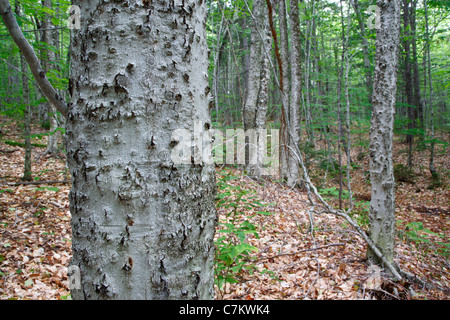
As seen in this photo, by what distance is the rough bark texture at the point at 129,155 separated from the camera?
0.87 meters

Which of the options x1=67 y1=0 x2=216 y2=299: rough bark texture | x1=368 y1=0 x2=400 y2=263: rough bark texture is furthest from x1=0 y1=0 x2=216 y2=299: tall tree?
x1=368 y1=0 x2=400 y2=263: rough bark texture

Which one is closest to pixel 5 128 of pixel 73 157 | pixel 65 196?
pixel 65 196

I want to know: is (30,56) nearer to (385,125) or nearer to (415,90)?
(385,125)

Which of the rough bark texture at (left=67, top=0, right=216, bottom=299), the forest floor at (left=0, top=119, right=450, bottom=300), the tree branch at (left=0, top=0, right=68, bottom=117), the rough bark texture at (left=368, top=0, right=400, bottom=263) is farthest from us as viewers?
the rough bark texture at (left=368, top=0, right=400, bottom=263)

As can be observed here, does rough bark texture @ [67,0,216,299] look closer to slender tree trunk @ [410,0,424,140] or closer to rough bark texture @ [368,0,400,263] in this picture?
rough bark texture @ [368,0,400,263]

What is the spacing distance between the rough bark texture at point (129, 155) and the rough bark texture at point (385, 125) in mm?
3048

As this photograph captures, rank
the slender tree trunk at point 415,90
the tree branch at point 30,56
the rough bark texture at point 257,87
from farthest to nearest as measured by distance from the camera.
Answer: the slender tree trunk at point 415,90, the rough bark texture at point 257,87, the tree branch at point 30,56

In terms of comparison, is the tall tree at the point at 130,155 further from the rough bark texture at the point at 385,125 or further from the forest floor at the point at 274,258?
the rough bark texture at the point at 385,125

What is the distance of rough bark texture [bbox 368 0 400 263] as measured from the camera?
3.08 m

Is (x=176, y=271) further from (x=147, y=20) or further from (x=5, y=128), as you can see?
(x=5, y=128)

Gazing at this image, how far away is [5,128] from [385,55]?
14.2 metres

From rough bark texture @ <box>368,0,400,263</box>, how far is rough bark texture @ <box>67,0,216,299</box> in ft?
10.00

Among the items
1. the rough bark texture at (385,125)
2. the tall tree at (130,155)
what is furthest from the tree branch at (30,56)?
the rough bark texture at (385,125)
